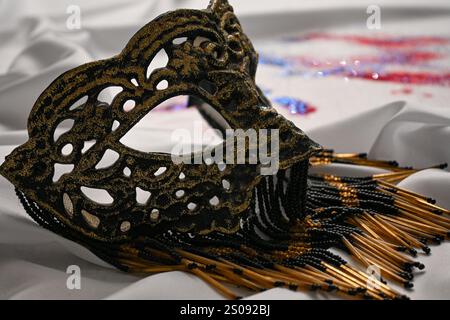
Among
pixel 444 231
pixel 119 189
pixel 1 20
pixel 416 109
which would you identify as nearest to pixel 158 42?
A: pixel 119 189

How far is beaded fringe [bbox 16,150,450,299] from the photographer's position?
3.57ft

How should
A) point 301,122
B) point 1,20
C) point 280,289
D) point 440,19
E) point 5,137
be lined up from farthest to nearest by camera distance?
point 440,19, point 1,20, point 301,122, point 5,137, point 280,289

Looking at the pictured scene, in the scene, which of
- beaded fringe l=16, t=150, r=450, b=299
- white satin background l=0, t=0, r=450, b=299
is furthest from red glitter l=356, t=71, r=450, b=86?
beaded fringe l=16, t=150, r=450, b=299

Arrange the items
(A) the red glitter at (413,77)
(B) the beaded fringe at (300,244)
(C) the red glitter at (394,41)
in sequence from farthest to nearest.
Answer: (C) the red glitter at (394,41)
(A) the red glitter at (413,77)
(B) the beaded fringe at (300,244)

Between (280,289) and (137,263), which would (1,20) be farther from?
(280,289)

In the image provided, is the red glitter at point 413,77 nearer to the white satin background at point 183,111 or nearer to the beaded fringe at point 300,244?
the white satin background at point 183,111

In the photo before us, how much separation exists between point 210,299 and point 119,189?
23cm

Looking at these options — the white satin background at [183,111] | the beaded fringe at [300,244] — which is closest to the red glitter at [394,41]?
the white satin background at [183,111]

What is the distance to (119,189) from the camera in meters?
1.11

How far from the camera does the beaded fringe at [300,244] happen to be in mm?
1089

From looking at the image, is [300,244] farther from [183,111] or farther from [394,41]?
[394,41]

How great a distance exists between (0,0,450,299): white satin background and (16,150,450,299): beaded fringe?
0.03 meters

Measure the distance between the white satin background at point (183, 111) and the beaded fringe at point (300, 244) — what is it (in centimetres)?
3

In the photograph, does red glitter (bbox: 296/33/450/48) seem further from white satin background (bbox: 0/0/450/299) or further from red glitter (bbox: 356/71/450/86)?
red glitter (bbox: 356/71/450/86)
